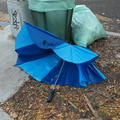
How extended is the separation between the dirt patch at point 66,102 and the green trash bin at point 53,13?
1.32 m

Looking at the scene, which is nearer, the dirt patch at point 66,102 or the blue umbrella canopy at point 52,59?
the dirt patch at point 66,102

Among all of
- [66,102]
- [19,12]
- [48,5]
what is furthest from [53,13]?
[66,102]

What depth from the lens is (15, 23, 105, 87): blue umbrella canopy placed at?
2.47 metres

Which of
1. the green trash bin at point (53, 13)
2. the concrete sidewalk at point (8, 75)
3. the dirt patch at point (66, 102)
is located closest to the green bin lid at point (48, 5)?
the green trash bin at point (53, 13)

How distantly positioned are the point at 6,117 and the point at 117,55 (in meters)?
2.78

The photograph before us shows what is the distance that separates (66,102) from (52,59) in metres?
0.88

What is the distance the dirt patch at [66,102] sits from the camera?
2322 millimetres

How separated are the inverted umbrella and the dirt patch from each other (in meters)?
0.12

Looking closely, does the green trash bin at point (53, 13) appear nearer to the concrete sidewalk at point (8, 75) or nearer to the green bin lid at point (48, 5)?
the green bin lid at point (48, 5)

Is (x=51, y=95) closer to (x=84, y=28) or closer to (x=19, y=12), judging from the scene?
(x=84, y=28)

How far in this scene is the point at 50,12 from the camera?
131 inches

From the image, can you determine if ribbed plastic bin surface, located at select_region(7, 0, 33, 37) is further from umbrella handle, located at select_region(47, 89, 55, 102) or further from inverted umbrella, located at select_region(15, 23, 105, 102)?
umbrella handle, located at select_region(47, 89, 55, 102)

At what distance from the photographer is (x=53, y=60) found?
3.02 m

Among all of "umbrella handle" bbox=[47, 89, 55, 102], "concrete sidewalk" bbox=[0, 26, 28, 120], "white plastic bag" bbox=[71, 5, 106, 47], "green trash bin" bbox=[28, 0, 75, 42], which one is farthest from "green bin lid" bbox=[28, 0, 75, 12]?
"umbrella handle" bbox=[47, 89, 55, 102]
